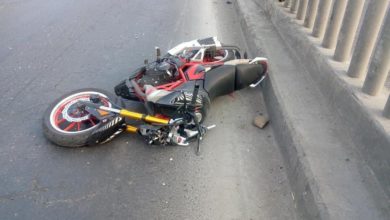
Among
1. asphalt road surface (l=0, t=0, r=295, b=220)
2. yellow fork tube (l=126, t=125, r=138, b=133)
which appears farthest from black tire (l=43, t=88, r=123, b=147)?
yellow fork tube (l=126, t=125, r=138, b=133)

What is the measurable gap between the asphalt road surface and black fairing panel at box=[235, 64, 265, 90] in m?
0.27

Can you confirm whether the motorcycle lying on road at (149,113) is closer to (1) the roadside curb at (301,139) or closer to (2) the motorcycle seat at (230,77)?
(2) the motorcycle seat at (230,77)

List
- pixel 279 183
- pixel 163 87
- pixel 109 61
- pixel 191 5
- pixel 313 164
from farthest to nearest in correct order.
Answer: pixel 191 5 < pixel 109 61 < pixel 163 87 < pixel 279 183 < pixel 313 164

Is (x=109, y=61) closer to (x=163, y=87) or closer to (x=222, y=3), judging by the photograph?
(x=163, y=87)

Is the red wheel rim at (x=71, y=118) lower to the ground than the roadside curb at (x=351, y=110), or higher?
lower

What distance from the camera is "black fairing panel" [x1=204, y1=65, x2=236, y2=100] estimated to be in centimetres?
412

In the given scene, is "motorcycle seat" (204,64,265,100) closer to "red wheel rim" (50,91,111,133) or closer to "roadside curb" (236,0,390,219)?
"roadside curb" (236,0,390,219)

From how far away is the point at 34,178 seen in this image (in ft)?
11.2

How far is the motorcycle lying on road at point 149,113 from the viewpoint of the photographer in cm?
365

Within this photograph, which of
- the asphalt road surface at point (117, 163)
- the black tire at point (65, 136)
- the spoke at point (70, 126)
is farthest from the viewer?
the spoke at point (70, 126)

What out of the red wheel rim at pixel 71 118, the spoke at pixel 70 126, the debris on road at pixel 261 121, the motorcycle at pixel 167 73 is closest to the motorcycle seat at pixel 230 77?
the motorcycle at pixel 167 73

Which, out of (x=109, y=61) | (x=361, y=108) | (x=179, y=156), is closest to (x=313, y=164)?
(x=361, y=108)

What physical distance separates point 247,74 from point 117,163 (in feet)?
6.27

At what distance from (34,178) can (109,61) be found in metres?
2.60
